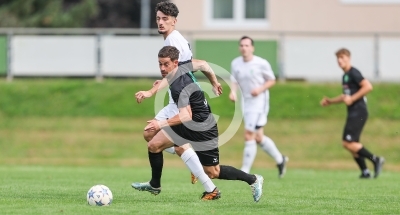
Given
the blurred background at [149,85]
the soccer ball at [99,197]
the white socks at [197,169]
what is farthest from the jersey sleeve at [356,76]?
the soccer ball at [99,197]

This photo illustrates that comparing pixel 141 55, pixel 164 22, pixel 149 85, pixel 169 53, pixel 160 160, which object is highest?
pixel 164 22

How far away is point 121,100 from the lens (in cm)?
2353

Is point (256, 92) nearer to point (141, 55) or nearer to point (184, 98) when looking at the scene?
point (184, 98)

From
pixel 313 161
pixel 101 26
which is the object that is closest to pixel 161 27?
pixel 313 161

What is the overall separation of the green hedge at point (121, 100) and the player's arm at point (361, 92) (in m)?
6.91

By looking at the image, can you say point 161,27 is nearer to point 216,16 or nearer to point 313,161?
point 313,161

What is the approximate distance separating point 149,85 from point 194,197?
12975mm

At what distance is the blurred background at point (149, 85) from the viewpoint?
21.8m

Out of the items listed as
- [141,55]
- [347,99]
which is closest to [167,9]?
[347,99]

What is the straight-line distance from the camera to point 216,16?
27875 mm

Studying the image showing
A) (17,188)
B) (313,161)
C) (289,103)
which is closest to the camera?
(17,188)

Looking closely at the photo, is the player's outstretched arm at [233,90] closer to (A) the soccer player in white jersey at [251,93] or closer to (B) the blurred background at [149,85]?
(A) the soccer player in white jersey at [251,93]

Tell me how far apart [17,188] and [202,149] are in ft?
9.62

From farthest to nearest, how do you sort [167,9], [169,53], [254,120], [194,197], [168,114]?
[254,120] → [194,197] → [168,114] → [167,9] → [169,53]
